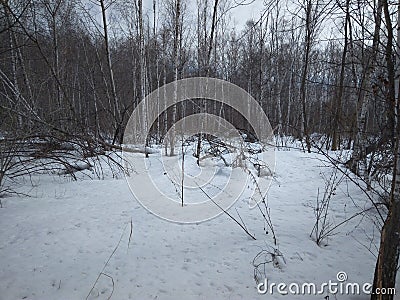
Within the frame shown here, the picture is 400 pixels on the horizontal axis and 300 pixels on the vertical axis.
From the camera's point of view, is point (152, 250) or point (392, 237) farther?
point (152, 250)

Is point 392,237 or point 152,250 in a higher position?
point 392,237

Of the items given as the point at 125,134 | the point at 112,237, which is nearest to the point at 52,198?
the point at 112,237

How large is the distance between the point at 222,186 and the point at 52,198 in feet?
9.17

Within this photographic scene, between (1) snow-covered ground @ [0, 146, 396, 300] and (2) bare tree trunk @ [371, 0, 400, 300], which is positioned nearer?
(2) bare tree trunk @ [371, 0, 400, 300]

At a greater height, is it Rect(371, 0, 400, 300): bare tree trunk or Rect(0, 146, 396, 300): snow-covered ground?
Rect(371, 0, 400, 300): bare tree trunk

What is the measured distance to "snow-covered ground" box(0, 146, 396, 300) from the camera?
201cm

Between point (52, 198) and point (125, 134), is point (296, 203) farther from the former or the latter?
point (125, 134)

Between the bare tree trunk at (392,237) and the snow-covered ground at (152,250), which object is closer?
the bare tree trunk at (392,237)

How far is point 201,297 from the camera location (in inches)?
76.2

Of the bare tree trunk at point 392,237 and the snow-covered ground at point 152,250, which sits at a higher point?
the bare tree trunk at point 392,237

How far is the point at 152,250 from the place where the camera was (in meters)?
2.55

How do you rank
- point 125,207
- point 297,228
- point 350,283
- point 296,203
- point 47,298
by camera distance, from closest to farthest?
point 47,298
point 350,283
point 297,228
point 125,207
point 296,203

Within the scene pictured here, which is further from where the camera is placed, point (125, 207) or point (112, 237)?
point (125, 207)

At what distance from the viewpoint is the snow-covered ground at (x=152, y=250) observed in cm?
201
